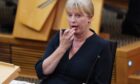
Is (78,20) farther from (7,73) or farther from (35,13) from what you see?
(35,13)

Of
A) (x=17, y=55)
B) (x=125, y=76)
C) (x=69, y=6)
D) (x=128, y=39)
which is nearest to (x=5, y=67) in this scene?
(x=69, y=6)

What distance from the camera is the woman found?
189cm

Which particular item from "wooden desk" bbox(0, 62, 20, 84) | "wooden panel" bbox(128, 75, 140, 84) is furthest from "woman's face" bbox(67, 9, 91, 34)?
"wooden panel" bbox(128, 75, 140, 84)

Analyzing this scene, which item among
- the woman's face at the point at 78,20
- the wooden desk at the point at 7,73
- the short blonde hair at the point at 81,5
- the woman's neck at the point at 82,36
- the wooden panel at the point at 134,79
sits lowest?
the wooden panel at the point at 134,79

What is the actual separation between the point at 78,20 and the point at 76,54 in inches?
6.9

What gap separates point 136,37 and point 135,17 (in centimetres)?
17

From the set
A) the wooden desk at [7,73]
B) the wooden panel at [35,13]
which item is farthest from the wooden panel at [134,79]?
the wooden desk at [7,73]

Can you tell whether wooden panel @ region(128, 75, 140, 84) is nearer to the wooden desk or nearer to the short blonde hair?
the short blonde hair

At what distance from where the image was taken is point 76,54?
1.94 metres

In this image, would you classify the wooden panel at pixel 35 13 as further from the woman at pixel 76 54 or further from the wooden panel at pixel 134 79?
the woman at pixel 76 54

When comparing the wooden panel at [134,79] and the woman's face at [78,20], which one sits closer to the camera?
the woman's face at [78,20]

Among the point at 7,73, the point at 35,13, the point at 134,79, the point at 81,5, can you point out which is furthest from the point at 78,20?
the point at 35,13

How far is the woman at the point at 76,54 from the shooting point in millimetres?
1886

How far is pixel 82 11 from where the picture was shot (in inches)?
74.1
